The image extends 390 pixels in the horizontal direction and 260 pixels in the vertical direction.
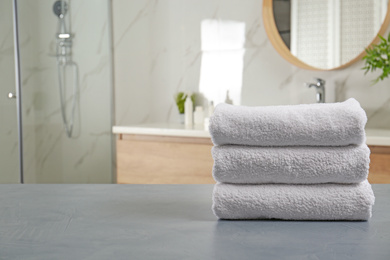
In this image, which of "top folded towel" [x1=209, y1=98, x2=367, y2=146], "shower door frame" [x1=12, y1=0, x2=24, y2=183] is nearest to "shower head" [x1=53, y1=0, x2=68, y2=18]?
"shower door frame" [x1=12, y1=0, x2=24, y2=183]

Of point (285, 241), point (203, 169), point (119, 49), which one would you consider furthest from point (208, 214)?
point (119, 49)

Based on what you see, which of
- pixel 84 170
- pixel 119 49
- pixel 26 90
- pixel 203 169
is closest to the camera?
pixel 203 169

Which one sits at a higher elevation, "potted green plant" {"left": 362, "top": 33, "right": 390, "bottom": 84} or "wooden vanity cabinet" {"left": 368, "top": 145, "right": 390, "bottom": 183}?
"potted green plant" {"left": 362, "top": 33, "right": 390, "bottom": 84}

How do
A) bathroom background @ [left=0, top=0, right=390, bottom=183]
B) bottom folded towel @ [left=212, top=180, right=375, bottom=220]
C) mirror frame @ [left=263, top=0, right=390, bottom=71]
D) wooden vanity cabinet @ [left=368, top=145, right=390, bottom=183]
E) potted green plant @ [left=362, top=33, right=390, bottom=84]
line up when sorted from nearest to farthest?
bottom folded towel @ [left=212, top=180, right=375, bottom=220], wooden vanity cabinet @ [left=368, top=145, right=390, bottom=183], potted green plant @ [left=362, top=33, right=390, bottom=84], bathroom background @ [left=0, top=0, right=390, bottom=183], mirror frame @ [left=263, top=0, right=390, bottom=71]

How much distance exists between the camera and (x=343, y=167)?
799 mm

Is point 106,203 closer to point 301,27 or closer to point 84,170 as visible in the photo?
point 301,27

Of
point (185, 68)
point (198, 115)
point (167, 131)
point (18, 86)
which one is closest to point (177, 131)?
point (167, 131)

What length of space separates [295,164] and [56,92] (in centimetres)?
244

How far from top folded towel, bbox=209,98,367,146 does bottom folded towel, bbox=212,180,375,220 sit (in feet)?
0.23

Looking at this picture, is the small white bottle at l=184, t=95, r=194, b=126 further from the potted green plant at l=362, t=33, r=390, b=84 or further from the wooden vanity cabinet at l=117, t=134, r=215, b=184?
the potted green plant at l=362, t=33, r=390, b=84

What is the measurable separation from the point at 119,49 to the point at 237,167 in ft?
9.20

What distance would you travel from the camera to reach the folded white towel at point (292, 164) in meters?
0.80

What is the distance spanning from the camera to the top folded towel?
0.80m

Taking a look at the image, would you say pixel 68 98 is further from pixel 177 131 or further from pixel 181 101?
pixel 177 131
